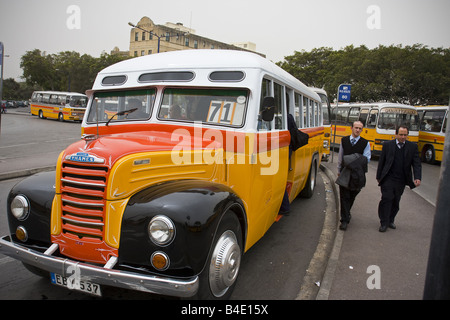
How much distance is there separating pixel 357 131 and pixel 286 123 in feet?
4.73

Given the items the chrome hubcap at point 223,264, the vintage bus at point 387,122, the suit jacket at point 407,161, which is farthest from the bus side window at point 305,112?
the vintage bus at point 387,122

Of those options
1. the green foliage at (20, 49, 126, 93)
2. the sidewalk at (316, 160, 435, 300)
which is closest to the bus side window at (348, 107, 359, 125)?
the sidewalk at (316, 160, 435, 300)

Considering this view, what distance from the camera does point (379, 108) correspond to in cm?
1625

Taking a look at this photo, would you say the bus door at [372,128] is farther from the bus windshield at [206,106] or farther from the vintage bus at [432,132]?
the bus windshield at [206,106]

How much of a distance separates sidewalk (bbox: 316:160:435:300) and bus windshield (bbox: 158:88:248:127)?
218cm

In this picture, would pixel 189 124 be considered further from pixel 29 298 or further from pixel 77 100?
pixel 77 100

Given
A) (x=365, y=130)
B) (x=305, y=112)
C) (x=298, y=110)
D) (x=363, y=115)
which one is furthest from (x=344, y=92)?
(x=298, y=110)

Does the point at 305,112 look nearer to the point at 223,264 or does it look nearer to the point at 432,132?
the point at 223,264

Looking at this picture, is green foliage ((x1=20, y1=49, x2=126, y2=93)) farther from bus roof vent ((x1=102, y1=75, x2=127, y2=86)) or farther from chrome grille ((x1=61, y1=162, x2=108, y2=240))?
chrome grille ((x1=61, y1=162, x2=108, y2=240))

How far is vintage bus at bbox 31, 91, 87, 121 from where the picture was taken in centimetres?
3077

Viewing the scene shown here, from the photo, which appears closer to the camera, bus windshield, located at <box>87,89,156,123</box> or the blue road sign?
bus windshield, located at <box>87,89,156,123</box>

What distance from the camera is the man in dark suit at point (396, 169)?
523 cm

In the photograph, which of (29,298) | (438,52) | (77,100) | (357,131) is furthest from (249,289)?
(77,100)

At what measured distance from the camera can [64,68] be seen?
50.1m
